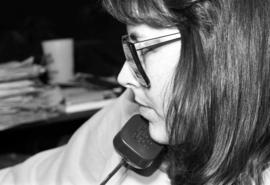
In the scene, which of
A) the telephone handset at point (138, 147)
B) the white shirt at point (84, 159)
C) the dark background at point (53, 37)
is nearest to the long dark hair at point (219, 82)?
the telephone handset at point (138, 147)

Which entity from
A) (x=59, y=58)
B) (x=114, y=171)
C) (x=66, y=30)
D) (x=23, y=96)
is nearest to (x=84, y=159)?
(x=114, y=171)

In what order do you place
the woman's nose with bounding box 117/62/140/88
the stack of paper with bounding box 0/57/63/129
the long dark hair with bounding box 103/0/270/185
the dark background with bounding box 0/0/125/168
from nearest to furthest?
the long dark hair with bounding box 103/0/270/185, the woman's nose with bounding box 117/62/140/88, the stack of paper with bounding box 0/57/63/129, the dark background with bounding box 0/0/125/168

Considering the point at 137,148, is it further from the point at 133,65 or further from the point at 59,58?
the point at 59,58

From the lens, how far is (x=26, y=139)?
1.65 m

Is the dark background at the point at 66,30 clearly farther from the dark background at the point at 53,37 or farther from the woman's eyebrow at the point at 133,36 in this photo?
the woman's eyebrow at the point at 133,36

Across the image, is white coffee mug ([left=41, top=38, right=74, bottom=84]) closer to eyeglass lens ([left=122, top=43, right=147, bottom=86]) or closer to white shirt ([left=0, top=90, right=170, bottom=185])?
white shirt ([left=0, top=90, right=170, bottom=185])

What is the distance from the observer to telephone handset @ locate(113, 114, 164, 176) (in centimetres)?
103

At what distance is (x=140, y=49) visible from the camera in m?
0.80

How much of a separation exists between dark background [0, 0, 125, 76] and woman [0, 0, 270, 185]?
82 centimetres

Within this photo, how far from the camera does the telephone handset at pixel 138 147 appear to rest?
1.03 m

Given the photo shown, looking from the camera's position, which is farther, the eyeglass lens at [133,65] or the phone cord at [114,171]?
the phone cord at [114,171]

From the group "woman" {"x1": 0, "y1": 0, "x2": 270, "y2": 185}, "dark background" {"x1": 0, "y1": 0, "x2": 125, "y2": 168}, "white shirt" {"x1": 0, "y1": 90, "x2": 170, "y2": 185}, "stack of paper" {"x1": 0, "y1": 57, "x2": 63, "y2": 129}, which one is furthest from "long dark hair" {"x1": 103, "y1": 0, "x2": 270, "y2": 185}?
"dark background" {"x1": 0, "y1": 0, "x2": 125, "y2": 168}

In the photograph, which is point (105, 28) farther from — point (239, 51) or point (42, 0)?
point (239, 51)

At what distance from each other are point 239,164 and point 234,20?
0.26m
